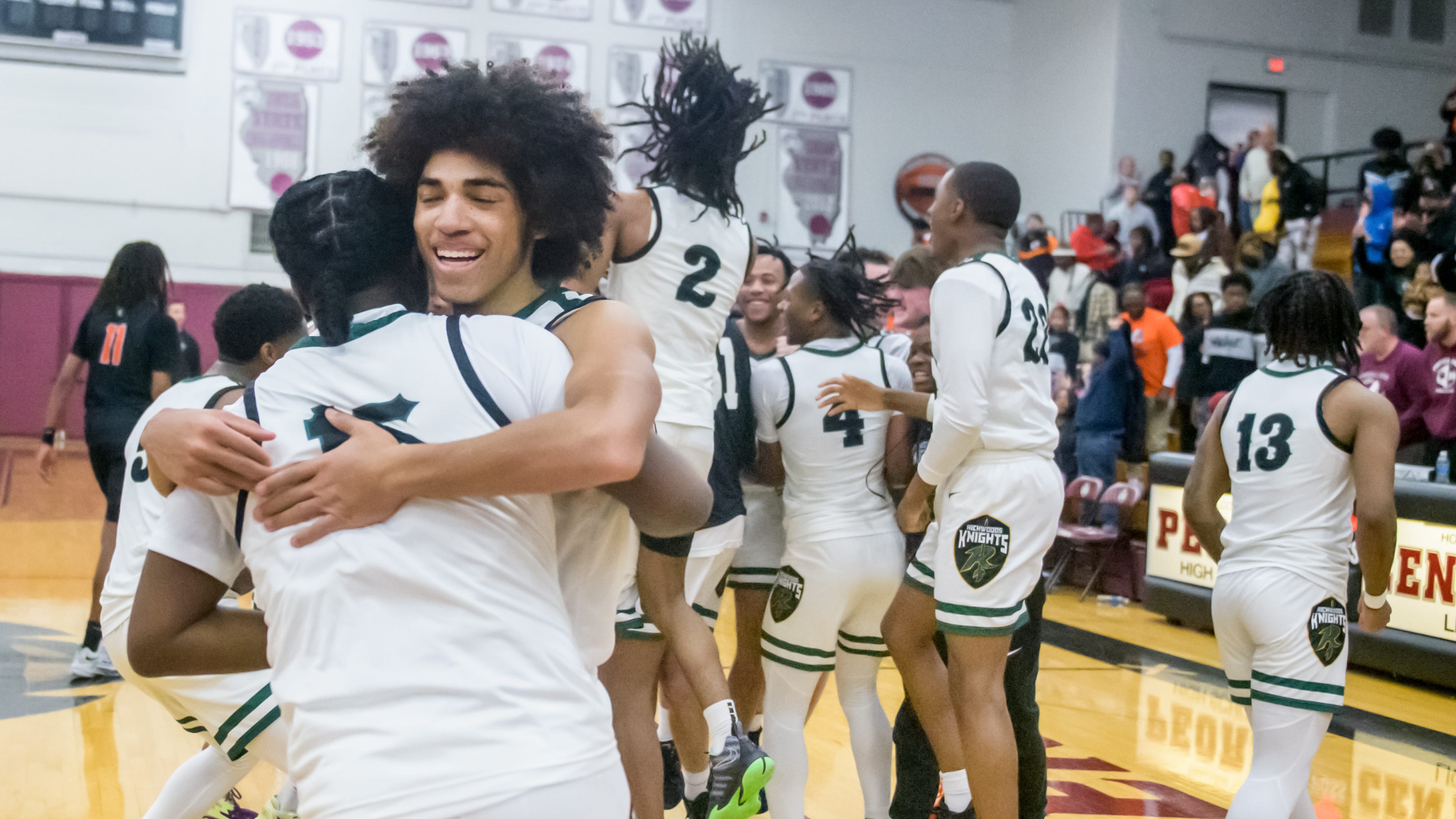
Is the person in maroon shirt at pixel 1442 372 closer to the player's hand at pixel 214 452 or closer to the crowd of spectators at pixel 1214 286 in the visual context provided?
the crowd of spectators at pixel 1214 286

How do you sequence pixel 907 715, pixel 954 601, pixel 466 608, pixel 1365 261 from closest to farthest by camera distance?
pixel 466 608 → pixel 954 601 → pixel 907 715 → pixel 1365 261

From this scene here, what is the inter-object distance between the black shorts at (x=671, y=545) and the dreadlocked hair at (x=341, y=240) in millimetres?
524

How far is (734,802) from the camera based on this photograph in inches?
104

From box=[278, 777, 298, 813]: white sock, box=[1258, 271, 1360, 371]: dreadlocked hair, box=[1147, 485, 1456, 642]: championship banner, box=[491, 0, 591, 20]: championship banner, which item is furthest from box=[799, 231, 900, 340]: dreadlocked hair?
box=[491, 0, 591, 20]: championship banner

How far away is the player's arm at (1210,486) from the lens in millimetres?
3279

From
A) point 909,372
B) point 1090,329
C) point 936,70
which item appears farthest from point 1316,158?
point 909,372

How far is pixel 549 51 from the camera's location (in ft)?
45.4

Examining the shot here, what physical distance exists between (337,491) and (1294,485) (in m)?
2.50

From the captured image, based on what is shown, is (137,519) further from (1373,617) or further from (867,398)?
(1373,617)

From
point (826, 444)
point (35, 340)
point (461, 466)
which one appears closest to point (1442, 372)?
point (826, 444)

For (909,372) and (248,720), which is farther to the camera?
(909,372)

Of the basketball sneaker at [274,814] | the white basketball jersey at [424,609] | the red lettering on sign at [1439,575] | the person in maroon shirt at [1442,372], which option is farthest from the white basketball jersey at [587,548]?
the person in maroon shirt at [1442,372]

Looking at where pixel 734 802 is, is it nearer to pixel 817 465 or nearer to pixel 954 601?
pixel 954 601

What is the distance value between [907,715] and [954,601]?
2.52ft
